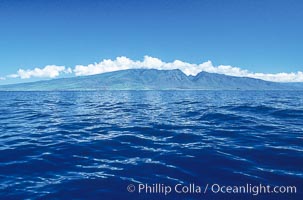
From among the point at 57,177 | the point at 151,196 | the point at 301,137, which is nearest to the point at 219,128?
the point at 301,137

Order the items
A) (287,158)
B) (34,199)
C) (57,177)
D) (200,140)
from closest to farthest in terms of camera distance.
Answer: (34,199), (57,177), (287,158), (200,140)

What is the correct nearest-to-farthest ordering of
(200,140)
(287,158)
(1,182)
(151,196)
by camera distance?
(151,196) → (1,182) → (287,158) → (200,140)

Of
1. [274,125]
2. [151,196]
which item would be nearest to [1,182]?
[151,196]

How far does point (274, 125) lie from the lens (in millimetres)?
19828

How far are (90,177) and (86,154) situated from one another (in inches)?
133

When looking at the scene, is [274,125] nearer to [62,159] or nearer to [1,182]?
[62,159]

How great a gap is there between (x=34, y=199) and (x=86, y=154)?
490 cm

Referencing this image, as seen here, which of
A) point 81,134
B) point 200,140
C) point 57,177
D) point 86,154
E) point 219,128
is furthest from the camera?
point 219,128

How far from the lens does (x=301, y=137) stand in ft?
50.7

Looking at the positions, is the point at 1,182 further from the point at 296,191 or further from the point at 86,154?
the point at 296,191

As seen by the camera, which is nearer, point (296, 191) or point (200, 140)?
point (296, 191)

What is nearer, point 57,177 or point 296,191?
point 296,191

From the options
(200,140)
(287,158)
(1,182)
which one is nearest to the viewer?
(1,182)

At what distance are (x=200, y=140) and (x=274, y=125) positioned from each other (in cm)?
889
